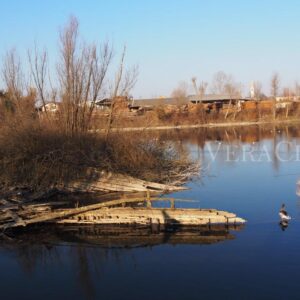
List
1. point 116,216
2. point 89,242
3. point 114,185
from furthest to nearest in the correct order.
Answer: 1. point 114,185
2. point 116,216
3. point 89,242

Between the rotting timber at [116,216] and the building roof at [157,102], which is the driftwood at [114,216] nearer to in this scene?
the rotting timber at [116,216]

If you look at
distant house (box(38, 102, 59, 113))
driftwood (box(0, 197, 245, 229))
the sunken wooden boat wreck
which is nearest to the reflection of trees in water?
the sunken wooden boat wreck

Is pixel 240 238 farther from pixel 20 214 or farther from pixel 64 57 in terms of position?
pixel 64 57

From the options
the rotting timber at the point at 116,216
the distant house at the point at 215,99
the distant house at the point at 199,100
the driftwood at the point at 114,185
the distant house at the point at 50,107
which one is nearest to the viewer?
the rotting timber at the point at 116,216

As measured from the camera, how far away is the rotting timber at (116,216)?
12883 mm

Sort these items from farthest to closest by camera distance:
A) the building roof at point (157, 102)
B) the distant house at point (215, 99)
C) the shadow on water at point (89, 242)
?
1. the distant house at point (215, 99)
2. the building roof at point (157, 102)
3. the shadow on water at point (89, 242)

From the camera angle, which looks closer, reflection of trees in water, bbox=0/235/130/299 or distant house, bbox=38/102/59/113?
reflection of trees in water, bbox=0/235/130/299

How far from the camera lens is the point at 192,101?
255 feet

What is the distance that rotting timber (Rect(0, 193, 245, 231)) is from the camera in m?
12.9

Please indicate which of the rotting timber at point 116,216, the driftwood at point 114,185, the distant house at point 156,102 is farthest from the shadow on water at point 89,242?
the distant house at point 156,102

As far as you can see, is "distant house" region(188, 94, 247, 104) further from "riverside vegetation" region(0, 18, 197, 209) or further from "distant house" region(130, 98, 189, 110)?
"riverside vegetation" region(0, 18, 197, 209)

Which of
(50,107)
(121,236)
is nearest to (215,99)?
(50,107)

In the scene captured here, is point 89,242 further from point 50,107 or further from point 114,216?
point 50,107

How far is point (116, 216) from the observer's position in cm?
1372
